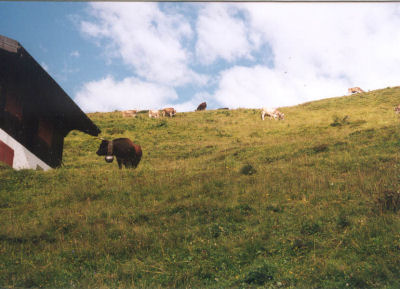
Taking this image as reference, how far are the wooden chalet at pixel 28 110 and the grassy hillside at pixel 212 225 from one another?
4.49ft

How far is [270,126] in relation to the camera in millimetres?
32062

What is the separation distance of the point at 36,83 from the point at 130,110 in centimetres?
2795

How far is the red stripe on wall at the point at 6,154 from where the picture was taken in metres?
12.9

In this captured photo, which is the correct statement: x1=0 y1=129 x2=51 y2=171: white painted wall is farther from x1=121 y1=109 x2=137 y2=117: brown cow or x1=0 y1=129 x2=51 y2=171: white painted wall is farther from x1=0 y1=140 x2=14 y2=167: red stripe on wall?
x1=121 y1=109 x2=137 y2=117: brown cow

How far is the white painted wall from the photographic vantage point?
43.3 ft

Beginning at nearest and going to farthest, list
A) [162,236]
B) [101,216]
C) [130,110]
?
[162,236], [101,216], [130,110]

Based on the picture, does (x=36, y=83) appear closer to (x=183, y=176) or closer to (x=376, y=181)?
(x=183, y=176)

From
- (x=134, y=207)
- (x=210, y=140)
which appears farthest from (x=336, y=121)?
(x=134, y=207)

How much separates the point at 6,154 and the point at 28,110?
8.63 feet

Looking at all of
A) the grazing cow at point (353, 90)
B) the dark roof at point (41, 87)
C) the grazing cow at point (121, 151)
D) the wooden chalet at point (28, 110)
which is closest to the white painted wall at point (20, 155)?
the wooden chalet at point (28, 110)

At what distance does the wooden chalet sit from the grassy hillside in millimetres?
1368

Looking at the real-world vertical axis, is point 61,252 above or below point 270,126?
below

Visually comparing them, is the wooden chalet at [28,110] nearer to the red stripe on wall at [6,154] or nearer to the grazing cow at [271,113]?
the red stripe on wall at [6,154]

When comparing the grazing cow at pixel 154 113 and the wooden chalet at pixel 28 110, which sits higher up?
the grazing cow at pixel 154 113
